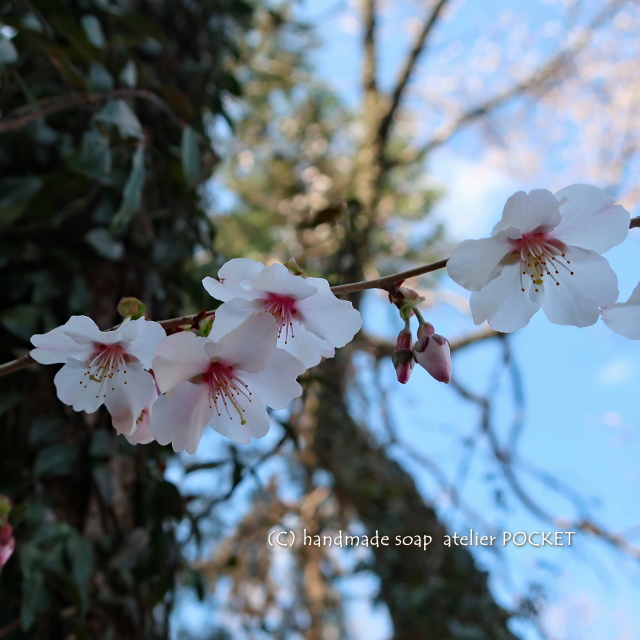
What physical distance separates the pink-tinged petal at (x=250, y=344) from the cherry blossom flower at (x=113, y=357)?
0.19 ft

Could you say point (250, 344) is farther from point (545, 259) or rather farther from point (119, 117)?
point (119, 117)

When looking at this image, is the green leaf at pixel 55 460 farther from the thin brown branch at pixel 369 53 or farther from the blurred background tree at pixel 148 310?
the thin brown branch at pixel 369 53

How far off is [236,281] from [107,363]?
0.17m

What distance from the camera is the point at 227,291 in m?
0.59

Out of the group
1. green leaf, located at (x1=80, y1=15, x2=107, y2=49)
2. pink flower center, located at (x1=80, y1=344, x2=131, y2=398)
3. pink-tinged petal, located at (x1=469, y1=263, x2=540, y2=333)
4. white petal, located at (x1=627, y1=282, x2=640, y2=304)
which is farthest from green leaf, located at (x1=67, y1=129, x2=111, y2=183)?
white petal, located at (x1=627, y1=282, x2=640, y2=304)

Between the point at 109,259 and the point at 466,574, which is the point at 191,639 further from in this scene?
the point at 109,259

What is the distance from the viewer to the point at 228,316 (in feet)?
1.89

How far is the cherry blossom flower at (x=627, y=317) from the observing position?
0.58 m

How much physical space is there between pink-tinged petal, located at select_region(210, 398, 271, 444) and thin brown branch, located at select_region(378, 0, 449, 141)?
2.31 meters

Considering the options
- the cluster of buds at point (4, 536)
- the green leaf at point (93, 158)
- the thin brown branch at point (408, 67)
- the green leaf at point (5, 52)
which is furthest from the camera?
the thin brown branch at point (408, 67)

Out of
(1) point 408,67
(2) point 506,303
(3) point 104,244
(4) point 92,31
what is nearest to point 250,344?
(2) point 506,303

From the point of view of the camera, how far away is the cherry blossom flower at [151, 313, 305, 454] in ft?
1.81

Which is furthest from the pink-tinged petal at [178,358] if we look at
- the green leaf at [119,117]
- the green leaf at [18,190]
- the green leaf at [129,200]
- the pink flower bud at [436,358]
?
the green leaf at [18,190]

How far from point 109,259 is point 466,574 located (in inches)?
57.0
